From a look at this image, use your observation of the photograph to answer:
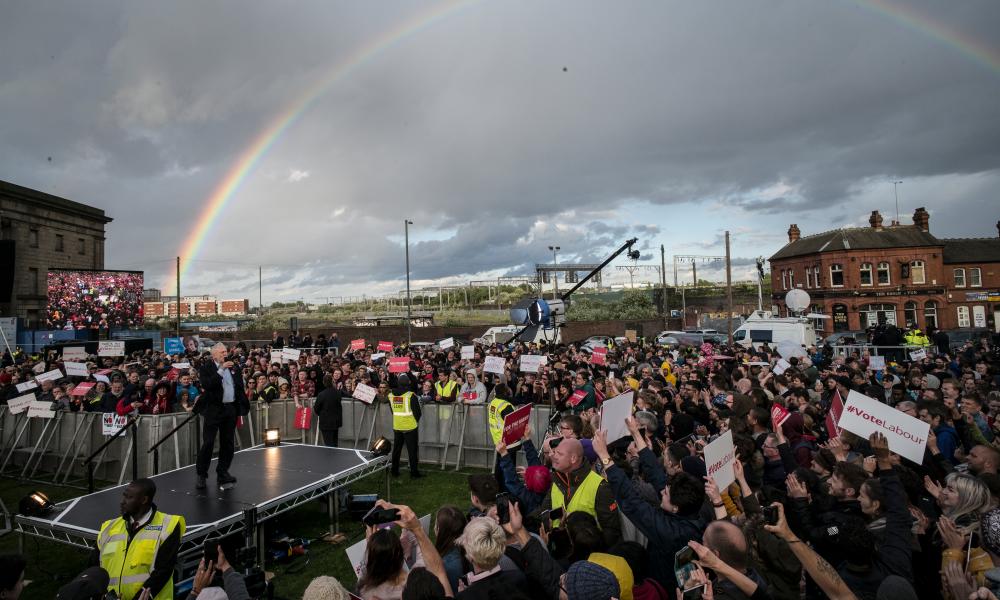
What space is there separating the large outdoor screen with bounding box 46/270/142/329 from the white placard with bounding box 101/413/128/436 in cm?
3123

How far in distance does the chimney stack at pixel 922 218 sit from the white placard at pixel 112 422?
5797 centimetres

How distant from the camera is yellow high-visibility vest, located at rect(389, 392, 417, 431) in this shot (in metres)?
10.6

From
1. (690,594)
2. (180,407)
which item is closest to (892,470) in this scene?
(690,594)

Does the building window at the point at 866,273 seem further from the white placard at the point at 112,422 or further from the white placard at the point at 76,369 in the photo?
the white placard at the point at 76,369

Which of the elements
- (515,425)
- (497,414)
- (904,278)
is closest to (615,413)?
(515,425)

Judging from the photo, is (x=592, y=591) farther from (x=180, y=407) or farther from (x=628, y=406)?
(x=180, y=407)

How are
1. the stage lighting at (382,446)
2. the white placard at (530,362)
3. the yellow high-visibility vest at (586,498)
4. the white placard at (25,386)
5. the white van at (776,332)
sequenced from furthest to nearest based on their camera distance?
1. the white van at (776,332)
2. the white placard at (530,362)
3. the white placard at (25,386)
4. the stage lighting at (382,446)
5. the yellow high-visibility vest at (586,498)

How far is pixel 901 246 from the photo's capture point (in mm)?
45094

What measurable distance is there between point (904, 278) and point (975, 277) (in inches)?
219

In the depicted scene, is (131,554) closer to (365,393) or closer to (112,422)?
(365,393)

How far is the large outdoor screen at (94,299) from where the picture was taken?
3472cm

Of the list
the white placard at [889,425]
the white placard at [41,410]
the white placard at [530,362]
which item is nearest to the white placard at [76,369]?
the white placard at [41,410]

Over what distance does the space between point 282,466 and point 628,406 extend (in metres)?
5.95

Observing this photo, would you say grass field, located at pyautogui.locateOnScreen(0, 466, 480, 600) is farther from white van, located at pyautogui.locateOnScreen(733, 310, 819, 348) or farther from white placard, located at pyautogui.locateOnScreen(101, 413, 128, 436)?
white van, located at pyautogui.locateOnScreen(733, 310, 819, 348)
